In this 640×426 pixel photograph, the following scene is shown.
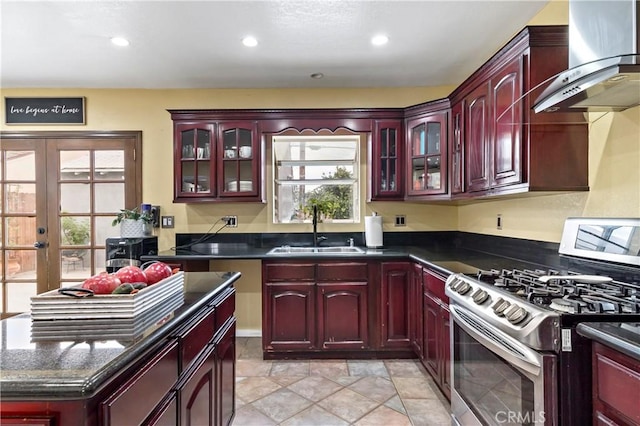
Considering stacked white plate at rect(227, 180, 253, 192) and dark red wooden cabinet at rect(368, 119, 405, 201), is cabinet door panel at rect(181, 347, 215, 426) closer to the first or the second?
stacked white plate at rect(227, 180, 253, 192)

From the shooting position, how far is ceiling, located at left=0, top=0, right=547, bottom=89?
2.26 metres

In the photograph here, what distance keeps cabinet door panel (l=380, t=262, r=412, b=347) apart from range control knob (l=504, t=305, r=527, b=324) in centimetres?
158

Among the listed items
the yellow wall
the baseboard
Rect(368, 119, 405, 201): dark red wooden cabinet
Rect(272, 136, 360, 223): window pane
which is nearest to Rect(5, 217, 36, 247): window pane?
the yellow wall

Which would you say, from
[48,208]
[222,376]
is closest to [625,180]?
[222,376]

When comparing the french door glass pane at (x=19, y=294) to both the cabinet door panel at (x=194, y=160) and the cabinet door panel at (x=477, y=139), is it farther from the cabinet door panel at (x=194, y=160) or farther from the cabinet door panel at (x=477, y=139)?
the cabinet door panel at (x=477, y=139)

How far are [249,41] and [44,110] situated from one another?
2522 millimetres

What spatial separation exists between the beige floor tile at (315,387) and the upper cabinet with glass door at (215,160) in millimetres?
1664

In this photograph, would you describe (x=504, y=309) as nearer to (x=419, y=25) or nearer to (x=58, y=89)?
(x=419, y=25)

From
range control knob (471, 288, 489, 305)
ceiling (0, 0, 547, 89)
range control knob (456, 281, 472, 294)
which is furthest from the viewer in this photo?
ceiling (0, 0, 547, 89)

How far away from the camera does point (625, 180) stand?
1.66m

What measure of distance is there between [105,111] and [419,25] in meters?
3.20

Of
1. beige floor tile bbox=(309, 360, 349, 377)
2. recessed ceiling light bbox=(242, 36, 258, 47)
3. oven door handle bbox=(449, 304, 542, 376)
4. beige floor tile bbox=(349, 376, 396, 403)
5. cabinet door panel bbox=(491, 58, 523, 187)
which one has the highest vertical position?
recessed ceiling light bbox=(242, 36, 258, 47)

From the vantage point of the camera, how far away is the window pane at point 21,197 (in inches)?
139

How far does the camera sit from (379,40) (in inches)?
104
